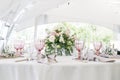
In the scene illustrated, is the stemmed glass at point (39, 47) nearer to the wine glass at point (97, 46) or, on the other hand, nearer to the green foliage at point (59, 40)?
the green foliage at point (59, 40)

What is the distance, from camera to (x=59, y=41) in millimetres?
2395

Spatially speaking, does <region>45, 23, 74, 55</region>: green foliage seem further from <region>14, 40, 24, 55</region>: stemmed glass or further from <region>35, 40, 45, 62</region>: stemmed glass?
<region>14, 40, 24, 55</region>: stemmed glass

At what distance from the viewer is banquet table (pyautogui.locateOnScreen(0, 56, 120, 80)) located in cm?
195

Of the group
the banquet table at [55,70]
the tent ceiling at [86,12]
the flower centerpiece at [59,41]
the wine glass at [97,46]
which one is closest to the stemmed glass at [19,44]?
the flower centerpiece at [59,41]

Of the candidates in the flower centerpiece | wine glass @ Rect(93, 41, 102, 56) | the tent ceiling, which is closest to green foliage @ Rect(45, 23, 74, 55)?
the flower centerpiece

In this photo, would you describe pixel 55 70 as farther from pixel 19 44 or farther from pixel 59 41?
pixel 19 44

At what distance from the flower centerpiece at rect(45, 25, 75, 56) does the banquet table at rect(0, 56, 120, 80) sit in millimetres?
415

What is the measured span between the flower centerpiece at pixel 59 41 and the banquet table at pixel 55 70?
0.41 meters

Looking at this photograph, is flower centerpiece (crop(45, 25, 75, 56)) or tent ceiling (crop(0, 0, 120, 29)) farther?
tent ceiling (crop(0, 0, 120, 29))

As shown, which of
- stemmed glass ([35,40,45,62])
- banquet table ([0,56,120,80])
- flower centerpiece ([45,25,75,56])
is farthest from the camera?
flower centerpiece ([45,25,75,56])

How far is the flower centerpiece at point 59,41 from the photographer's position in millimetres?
2393

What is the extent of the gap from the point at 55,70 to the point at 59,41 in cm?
50

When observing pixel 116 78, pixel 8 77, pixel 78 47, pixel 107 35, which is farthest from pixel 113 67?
pixel 107 35

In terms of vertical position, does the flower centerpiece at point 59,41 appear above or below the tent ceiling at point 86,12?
below
